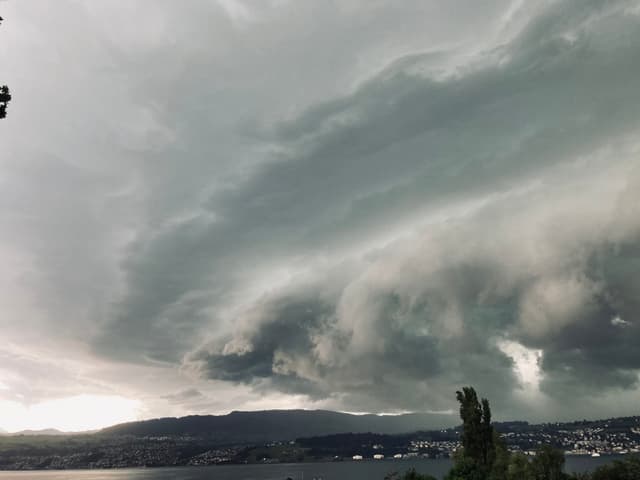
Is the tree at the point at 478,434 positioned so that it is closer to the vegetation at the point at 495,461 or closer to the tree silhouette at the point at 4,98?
the vegetation at the point at 495,461

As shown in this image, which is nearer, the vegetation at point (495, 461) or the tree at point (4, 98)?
the tree at point (4, 98)

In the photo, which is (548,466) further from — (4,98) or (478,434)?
(4,98)

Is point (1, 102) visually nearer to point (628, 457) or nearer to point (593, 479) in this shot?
point (593, 479)

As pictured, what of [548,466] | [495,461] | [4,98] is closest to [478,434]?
[495,461]

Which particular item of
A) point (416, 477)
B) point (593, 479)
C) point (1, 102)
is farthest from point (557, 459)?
point (1, 102)

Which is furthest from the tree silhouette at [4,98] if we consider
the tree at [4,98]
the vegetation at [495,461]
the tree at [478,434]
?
the tree at [478,434]

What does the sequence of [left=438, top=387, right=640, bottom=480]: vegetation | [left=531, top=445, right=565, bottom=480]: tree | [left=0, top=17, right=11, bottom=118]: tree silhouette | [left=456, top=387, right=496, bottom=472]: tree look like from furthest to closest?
[left=456, top=387, right=496, bottom=472]: tree → [left=531, top=445, right=565, bottom=480]: tree → [left=438, top=387, right=640, bottom=480]: vegetation → [left=0, top=17, right=11, bottom=118]: tree silhouette

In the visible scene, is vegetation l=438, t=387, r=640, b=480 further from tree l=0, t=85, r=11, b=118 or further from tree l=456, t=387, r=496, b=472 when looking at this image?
tree l=0, t=85, r=11, b=118

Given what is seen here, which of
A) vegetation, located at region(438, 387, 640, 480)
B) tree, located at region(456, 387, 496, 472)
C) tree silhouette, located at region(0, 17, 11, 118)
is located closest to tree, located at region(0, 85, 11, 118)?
tree silhouette, located at region(0, 17, 11, 118)

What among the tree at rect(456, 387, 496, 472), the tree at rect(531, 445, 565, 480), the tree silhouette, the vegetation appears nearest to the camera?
the tree silhouette

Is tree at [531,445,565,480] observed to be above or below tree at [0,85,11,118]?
below

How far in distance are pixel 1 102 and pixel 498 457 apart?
358ft

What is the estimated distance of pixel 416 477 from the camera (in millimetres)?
89188

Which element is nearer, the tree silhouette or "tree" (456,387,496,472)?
the tree silhouette
